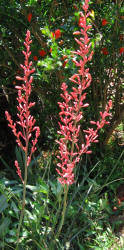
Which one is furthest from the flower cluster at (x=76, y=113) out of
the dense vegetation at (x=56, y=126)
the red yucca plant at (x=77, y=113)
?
the dense vegetation at (x=56, y=126)

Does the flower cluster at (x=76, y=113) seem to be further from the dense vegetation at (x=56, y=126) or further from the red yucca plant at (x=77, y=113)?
the dense vegetation at (x=56, y=126)

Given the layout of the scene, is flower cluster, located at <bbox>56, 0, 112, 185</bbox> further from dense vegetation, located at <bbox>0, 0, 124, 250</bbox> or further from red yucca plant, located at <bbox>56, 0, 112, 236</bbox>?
dense vegetation, located at <bbox>0, 0, 124, 250</bbox>

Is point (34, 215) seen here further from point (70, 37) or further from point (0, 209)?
point (70, 37)

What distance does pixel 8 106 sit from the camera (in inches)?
161

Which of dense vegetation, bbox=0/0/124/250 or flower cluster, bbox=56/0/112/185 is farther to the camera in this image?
dense vegetation, bbox=0/0/124/250

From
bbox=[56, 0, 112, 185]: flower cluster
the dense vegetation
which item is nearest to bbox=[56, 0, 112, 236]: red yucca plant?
bbox=[56, 0, 112, 185]: flower cluster

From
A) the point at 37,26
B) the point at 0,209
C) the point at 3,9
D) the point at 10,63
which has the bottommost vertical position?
the point at 0,209

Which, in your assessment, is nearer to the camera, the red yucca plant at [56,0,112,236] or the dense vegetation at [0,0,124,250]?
the red yucca plant at [56,0,112,236]

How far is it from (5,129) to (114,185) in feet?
5.73

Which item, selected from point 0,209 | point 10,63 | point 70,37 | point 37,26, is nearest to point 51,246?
point 0,209

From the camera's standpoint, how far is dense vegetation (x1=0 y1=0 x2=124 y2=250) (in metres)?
2.24

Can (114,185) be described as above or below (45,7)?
below

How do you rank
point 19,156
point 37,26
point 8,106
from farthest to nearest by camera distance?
1. point 8,106
2. point 19,156
3. point 37,26

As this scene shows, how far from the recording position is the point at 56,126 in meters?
3.53
